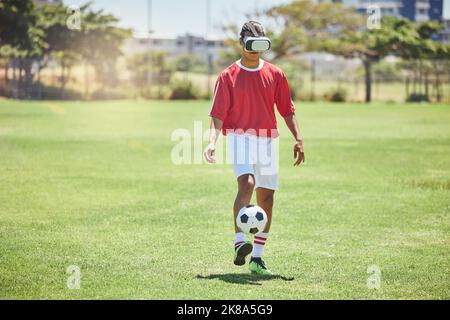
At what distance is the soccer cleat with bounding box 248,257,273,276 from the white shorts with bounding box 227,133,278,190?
73 cm

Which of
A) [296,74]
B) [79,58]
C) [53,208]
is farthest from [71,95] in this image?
[53,208]

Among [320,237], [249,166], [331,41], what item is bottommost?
[320,237]

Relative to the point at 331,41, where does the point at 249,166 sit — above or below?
below

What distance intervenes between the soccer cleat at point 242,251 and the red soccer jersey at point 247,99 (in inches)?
43.5

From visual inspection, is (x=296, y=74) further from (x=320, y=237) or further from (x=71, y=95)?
(x=320, y=237)

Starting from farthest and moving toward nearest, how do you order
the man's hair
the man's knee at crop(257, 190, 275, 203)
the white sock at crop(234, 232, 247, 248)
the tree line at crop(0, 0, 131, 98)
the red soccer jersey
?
1. the tree line at crop(0, 0, 131, 98)
2. the man's knee at crop(257, 190, 275, 203)
3. the red soccer jersey
4. the man's hair
5. the white sock at crop(234, 232, 247, 248)

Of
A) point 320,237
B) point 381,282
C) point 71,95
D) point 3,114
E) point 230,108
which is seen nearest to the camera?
point 381,282

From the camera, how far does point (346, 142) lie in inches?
904

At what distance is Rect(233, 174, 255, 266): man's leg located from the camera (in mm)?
7398

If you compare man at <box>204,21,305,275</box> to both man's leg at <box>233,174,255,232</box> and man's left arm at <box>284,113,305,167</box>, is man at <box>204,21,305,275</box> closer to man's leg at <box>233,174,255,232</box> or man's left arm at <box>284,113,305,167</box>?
man's leg at <box>233,174,255,232</box>

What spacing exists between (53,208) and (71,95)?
132ft

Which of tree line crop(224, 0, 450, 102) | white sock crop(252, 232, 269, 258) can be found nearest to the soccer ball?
white sock crop(252, 232, 269, 258)

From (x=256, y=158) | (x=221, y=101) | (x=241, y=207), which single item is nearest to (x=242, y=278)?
(x=241, y=207)

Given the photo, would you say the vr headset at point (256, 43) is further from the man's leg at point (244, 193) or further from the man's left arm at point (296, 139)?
the man's leg at point (244, 193)
